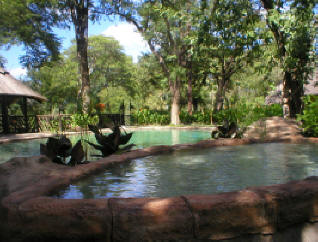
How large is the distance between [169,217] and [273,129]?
7.05m

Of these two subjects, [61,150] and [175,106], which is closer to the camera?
[61,150]

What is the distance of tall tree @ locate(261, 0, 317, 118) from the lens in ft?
30.8

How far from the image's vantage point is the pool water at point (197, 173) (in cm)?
312

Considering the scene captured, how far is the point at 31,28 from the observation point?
2197 centimetres

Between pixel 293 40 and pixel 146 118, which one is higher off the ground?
pixel 293 40

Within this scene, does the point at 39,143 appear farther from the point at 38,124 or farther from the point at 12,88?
the point at 38,124

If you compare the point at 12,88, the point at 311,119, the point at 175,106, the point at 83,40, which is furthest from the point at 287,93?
the point at 83,40

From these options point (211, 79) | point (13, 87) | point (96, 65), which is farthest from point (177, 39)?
point (96, 65)

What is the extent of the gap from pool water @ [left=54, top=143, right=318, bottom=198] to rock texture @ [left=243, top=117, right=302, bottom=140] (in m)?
1.81

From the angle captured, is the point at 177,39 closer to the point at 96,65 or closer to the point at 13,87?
the point at 13,87

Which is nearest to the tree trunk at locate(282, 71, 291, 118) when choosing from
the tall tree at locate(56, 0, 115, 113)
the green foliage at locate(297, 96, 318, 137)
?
the green foliage at locate(297, 96, 318, 137)

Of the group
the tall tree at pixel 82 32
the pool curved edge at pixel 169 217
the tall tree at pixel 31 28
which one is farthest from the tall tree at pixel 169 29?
the pool curved edge at pixel 169 217

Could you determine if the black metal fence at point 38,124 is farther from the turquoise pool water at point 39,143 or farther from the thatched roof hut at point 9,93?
the turquoise pool water at point 39,143

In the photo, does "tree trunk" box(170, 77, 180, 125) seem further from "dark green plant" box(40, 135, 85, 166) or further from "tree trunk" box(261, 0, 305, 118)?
"dark green plant" box(40, 135, 85, 166)
